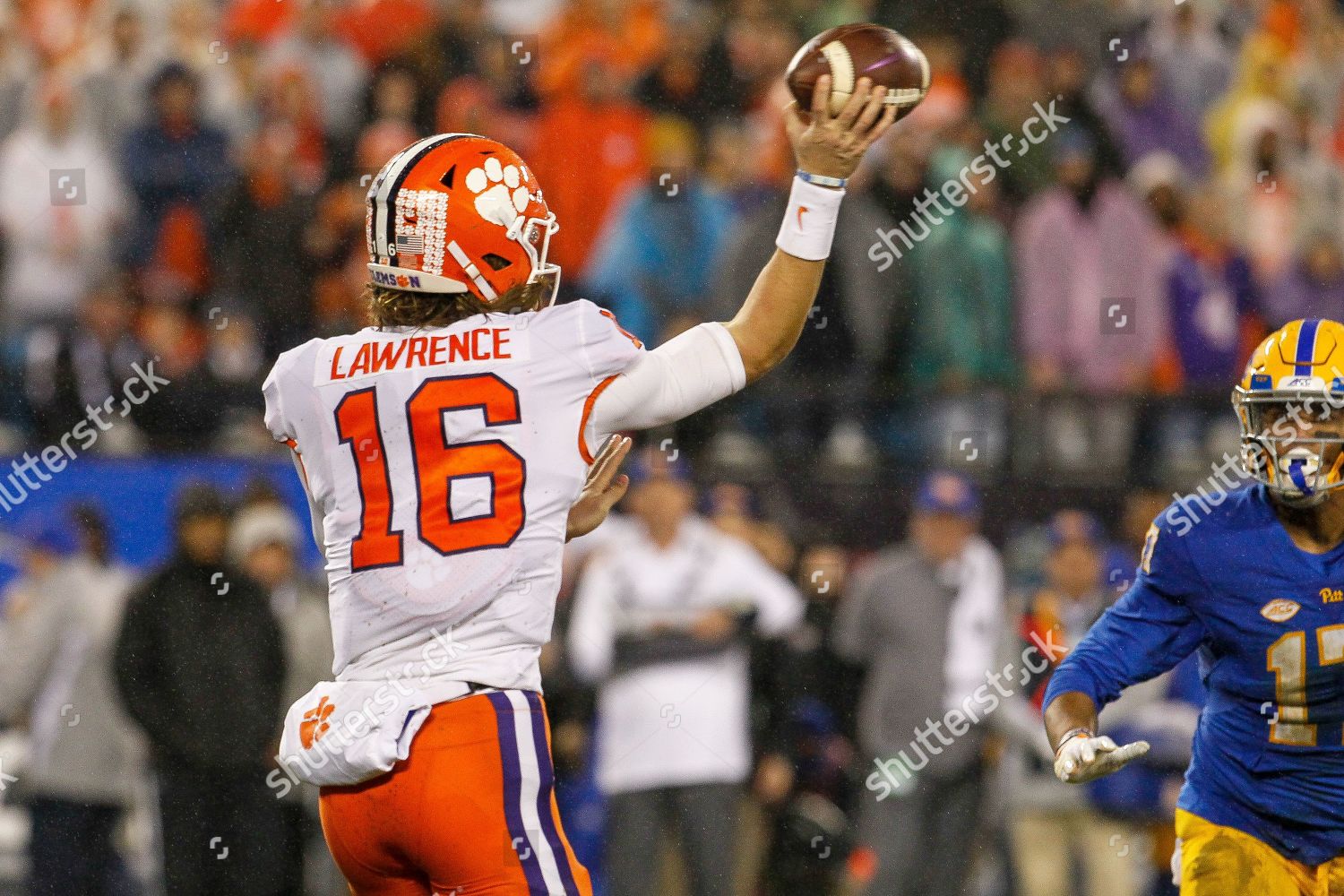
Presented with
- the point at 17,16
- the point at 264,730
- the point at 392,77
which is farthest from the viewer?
the point at 17,16

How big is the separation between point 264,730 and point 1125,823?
3431 millimetres

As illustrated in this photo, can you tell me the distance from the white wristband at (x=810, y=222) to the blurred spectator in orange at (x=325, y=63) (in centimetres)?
584

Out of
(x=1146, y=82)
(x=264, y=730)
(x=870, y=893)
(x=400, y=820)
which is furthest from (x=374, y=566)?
(x=1146, y=82)

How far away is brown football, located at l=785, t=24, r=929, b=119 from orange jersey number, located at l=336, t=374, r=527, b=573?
0.83 meters

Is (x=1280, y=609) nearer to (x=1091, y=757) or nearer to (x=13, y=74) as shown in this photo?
(x=1091, y=757)

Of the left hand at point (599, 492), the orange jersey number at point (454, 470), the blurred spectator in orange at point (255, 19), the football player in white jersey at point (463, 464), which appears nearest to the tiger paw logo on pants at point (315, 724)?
the football player in white jersey at point (463, 464)

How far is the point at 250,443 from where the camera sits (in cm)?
815

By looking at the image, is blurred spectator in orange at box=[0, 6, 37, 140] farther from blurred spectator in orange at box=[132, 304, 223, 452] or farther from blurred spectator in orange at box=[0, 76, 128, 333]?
blurred spectator in orange at box=[132, 304, 223, 452]

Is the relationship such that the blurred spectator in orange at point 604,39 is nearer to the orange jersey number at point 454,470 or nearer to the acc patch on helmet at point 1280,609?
the acc patch on helmet at point 1280,609

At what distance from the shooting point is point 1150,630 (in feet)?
13.5

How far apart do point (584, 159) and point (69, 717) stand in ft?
11.0

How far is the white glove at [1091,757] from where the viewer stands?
11.3 feet

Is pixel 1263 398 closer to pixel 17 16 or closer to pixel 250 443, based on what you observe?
pixel 250 443

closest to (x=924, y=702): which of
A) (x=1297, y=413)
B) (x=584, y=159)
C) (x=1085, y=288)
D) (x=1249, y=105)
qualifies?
(x=1085, y=288)
